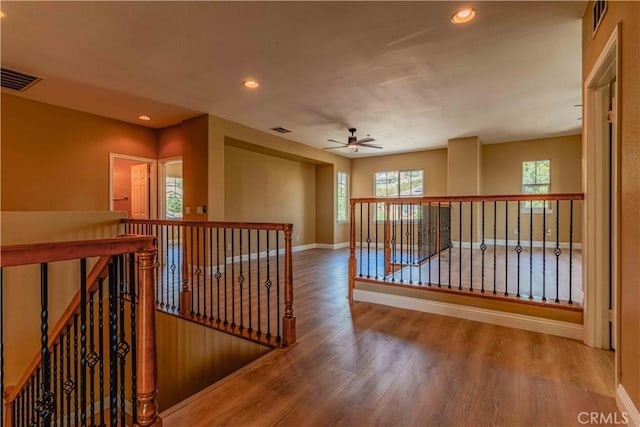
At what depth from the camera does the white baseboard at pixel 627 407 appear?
1.55m

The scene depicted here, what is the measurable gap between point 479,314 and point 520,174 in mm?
6174

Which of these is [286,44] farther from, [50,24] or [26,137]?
[26,137]

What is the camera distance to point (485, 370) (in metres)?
2.19

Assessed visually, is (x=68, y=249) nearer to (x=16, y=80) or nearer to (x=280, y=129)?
(x=16, y=80)

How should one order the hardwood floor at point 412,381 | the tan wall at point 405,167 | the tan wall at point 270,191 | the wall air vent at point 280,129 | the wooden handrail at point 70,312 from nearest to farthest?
the hardwood floor at point 412,381
the wooden handrail at point 70,312
the wall air vent at point 280,129
the tan wall at point 270,191
the tan wall at point 405,167

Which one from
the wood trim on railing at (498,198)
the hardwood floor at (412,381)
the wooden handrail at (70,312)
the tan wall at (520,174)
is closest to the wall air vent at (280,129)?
the wood trim on railing at (498,198)

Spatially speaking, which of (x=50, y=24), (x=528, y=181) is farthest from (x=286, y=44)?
(x=528, y=181)

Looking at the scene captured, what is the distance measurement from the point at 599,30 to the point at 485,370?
8.45 ft

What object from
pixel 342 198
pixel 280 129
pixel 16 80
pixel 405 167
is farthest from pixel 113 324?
pixel 405 167

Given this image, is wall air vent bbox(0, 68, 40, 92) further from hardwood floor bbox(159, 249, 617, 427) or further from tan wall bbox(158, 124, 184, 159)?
hardwood floor bbox(159, 249, 617, 427)

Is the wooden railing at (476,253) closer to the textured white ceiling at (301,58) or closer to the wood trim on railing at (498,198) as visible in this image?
the wood trim on railing at (498,198)

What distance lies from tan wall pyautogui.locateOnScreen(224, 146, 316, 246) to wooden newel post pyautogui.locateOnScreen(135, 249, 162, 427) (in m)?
5.18

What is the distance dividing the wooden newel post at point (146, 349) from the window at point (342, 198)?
7666 mm

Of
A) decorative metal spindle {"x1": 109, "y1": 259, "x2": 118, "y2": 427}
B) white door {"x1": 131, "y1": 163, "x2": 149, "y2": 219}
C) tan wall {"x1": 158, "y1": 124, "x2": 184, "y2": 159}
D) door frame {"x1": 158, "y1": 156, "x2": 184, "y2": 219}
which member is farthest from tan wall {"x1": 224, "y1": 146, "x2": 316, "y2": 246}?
decorative metal spindle {"x1": 109, "y1": 259, "x2": 118, "y2": 427}
